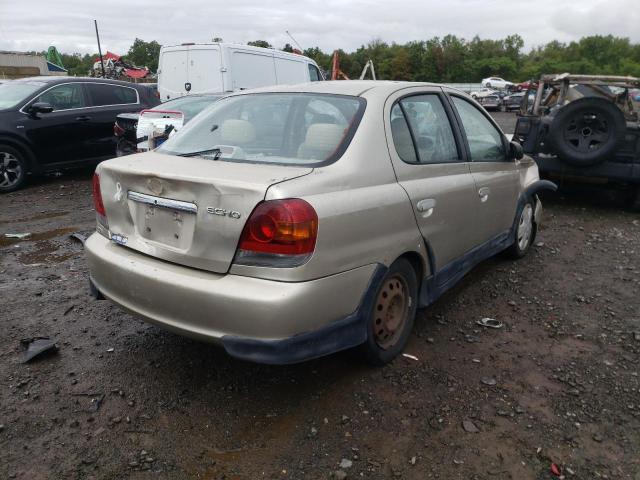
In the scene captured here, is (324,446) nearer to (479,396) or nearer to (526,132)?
(479,396)

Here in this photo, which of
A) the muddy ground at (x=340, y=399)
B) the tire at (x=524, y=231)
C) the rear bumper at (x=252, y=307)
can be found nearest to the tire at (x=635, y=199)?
the tire at (x=524, y=231)

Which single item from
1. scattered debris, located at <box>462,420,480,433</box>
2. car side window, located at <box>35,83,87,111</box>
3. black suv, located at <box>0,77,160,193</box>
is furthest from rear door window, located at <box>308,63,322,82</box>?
scattered debris, located at <box>462,420,480,433</box>

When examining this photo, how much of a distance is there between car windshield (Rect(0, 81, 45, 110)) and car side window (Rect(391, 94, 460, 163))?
702cm

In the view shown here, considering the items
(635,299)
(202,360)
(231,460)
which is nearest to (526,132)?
(635,299)

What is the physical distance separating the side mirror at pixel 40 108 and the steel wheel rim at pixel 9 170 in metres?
0.75

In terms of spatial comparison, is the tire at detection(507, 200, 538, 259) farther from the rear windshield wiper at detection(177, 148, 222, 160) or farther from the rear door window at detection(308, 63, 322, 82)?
the rear door window at detection(308, 63, 322, 82)

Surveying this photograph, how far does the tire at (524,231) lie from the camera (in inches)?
191

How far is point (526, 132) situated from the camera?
7.46 meters

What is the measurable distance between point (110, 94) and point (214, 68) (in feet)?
7.89

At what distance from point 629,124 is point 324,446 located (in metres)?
6.42

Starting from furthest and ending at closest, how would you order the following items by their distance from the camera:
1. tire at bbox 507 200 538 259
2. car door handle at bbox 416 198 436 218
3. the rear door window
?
1. the rear door window
2. tire at bbox 507 200 538 259
3. car door handle at bbox 416 198 436 218

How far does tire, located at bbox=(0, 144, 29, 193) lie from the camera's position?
776 centimetres

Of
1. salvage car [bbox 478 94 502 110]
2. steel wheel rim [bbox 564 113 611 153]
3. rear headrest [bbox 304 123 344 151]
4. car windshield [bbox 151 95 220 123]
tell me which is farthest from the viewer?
salvage car [bbox 478 94 502 110]

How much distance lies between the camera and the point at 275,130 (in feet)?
10.0
